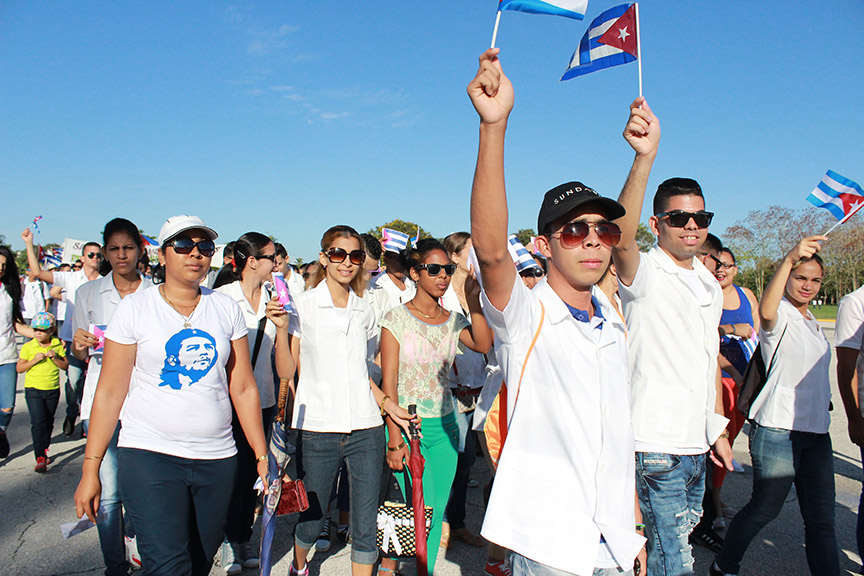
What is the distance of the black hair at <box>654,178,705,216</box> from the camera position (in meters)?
3.21

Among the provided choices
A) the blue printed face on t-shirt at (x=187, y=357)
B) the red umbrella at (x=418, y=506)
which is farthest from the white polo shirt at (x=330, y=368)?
the blue printed face on t-shirt at (x=187, y=357)

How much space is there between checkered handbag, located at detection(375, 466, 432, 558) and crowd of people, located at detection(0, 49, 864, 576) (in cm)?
8

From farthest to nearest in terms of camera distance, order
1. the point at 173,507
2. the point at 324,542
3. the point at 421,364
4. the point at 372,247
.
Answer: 1. the point at 372,247
2. the point at 324,542
3. the point at 421,364
4. the point at 173,507

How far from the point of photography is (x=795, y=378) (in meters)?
3.69

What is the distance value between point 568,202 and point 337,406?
7.20 ft

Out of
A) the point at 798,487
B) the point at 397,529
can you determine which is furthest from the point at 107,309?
the point at 798,487

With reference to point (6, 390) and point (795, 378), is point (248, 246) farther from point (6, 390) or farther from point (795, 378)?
point (795, 378)

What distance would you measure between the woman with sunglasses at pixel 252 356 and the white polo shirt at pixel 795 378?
3298 millimetres

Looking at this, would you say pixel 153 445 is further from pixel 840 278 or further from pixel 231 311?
pixel 840 278

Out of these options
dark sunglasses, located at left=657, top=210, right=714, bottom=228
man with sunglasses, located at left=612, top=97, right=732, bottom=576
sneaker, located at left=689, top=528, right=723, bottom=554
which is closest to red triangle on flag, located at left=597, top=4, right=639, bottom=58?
man with sunglasses, located at left=612, top=97, right=732, bottom=576

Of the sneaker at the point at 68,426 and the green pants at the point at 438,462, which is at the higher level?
the green pants at the point at 438,462

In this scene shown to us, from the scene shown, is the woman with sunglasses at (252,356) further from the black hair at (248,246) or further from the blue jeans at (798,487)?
the blue jeans at (798,487)

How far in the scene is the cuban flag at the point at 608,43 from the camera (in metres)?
3.17

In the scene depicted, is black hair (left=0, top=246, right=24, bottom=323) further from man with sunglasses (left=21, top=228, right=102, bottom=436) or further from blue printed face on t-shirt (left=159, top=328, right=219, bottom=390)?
blue printed face on t-shirt (left=159, top=328, right=219, bottom=390)
